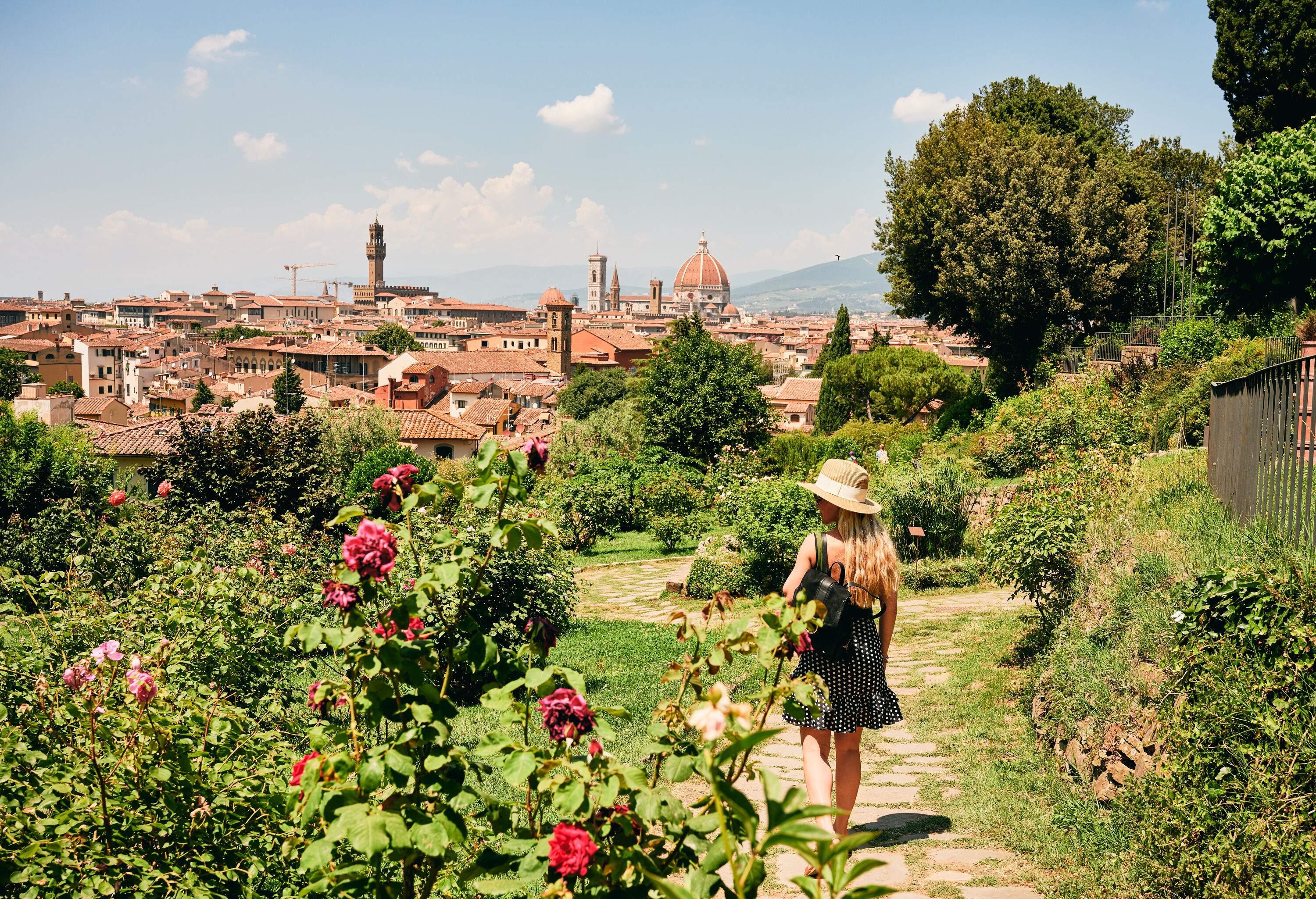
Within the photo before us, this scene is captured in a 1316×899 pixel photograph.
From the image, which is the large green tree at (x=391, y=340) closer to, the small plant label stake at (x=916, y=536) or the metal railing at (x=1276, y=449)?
the small plant label stake at (x=916, y=536)

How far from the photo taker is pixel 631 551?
49.3ft

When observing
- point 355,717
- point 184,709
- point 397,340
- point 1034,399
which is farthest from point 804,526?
point 397,340

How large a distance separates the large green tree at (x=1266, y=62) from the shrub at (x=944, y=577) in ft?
44.3

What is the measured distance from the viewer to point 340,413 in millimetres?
33500

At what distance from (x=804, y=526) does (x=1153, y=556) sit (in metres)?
5.23

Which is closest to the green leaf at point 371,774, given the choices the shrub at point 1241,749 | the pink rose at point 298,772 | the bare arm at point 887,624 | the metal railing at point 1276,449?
the pink rose at point 298,772

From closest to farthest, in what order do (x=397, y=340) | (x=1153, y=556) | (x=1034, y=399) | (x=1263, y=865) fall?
1. (x=1263, y=865)
2. (x=1153, y=556)
3. (x=1034, y=399)
4. (x=397, y=340)

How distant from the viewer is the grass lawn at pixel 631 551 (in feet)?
46.5

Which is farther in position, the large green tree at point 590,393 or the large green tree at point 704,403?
the large green tree at point 590,393

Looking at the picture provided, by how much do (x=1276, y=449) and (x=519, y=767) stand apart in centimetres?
393

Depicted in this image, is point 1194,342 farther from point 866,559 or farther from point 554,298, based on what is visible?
point 554,298

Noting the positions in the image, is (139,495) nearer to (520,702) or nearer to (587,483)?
(587,483)

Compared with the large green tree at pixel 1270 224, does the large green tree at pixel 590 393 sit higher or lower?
lower

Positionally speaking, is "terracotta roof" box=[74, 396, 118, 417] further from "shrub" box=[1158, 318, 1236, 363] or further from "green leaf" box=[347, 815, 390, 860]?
"green leaf" box=[347, 815, 390, 860]
